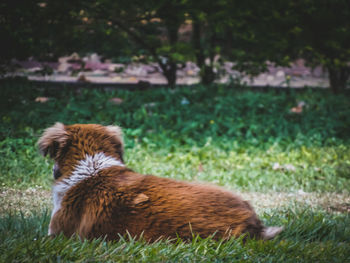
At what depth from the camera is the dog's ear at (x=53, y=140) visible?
8.39ft

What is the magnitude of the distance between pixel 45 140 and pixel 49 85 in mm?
4375

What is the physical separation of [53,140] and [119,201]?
26.0 inches

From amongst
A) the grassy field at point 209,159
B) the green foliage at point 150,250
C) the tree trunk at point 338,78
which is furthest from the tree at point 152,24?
the green foliage at point 150,250

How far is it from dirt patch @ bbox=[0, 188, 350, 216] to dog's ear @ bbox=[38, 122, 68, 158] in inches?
19.9

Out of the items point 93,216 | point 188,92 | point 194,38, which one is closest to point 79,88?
point 188,92

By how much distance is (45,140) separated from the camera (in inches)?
103

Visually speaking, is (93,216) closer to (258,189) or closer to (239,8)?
(258,189)

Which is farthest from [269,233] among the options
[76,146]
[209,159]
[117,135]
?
[209,159]

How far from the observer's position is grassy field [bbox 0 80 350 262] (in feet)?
7.57

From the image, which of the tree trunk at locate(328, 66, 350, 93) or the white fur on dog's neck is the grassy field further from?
the tree trunk at locate(328, 66, 350, 93)

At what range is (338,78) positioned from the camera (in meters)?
9.27

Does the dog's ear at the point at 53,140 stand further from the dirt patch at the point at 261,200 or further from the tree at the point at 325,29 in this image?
the tree at the point at 325,29

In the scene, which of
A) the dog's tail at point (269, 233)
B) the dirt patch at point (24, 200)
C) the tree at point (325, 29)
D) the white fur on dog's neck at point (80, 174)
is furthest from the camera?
the tree at point (325, 29)

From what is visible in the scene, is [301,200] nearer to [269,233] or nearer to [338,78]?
[269,233]
